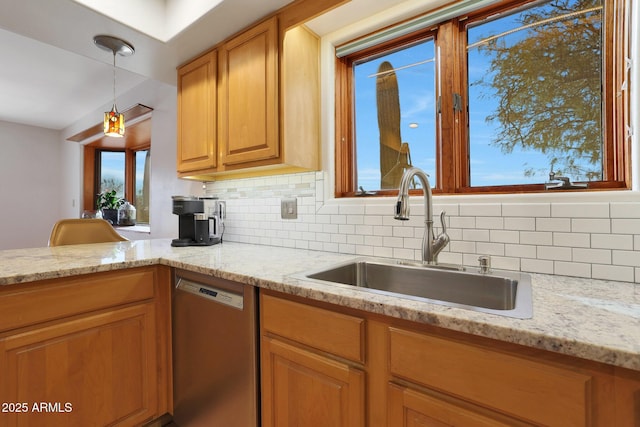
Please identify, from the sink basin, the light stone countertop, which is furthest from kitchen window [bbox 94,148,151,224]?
the sink basin

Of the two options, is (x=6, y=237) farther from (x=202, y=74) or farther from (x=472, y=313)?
(x=472, y=313)

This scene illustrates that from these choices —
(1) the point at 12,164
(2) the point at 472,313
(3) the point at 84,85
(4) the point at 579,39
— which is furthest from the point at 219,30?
(1) the point at 12,164

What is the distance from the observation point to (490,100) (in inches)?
51.4

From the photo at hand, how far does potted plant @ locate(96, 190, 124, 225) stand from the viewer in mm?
3799

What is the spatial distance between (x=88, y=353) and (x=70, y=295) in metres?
0.26

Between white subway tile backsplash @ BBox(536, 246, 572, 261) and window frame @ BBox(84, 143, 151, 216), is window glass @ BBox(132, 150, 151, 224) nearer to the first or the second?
window frame @ BBox(84, 143, 151, 216)

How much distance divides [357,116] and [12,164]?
5.25 meters

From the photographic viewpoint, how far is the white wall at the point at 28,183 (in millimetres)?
4164

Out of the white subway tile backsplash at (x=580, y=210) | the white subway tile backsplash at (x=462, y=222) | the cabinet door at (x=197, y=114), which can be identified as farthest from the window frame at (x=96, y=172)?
the white subway tile backsplash at (x=580, y=210)

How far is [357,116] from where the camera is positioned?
1.71 m

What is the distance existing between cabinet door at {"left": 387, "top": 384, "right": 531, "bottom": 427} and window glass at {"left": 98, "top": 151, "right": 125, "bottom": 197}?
14.6ft

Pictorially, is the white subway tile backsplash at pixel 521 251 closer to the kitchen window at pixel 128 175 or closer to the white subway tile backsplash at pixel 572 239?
the white subway tile backsplash at pixel 572 239

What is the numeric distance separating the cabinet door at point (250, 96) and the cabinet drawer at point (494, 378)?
3.63 ft

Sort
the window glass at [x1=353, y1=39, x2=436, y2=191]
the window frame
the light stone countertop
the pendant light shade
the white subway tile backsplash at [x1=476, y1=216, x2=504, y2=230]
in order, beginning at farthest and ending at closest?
1. the window frame
2. the pendant light shade
3. the window glass at [x1=353, y1=39, x2=436, y2=191]
4. the white subway tile backsplash at [x1=476, y1=216, x2=504, y2=230]
5. the light stone countertop
